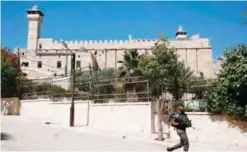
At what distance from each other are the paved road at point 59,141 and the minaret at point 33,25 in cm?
5497

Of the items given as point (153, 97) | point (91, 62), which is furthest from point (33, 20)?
point (153, 97)

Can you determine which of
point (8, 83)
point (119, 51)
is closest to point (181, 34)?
point (119, 51)

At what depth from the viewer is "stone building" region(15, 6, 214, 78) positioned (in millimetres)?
64062

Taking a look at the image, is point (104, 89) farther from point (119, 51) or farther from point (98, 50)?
point (98, 50)

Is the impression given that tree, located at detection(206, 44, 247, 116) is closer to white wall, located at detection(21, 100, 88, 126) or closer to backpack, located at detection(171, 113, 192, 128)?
backpack, located at detection(171, 113, 192, 128)

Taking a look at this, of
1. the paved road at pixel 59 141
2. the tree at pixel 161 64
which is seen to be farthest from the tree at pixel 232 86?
the tree at pixel 161 64

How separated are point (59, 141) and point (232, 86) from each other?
6.57 meters

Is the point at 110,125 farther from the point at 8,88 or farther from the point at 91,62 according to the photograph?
the point at 91,62

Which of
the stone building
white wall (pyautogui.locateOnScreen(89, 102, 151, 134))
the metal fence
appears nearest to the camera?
the metal fence

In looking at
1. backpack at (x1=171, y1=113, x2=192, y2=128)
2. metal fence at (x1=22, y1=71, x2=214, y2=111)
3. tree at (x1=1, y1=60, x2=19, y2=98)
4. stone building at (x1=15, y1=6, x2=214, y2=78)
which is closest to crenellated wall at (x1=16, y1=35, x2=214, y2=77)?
stone building at (x1=15, y1=6, x2=214, y2=78)

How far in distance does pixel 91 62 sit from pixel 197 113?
169 ft

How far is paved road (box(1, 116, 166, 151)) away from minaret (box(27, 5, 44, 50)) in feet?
180

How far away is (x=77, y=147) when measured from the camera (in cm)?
1198

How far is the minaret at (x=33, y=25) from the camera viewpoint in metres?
70.2
